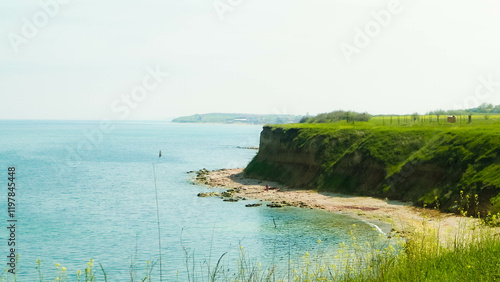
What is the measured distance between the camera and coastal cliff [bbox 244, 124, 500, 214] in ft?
158

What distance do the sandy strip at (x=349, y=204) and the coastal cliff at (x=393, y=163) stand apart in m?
1.74

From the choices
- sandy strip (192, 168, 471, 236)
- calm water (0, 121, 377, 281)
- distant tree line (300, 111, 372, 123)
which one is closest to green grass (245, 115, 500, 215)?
sandy strip (192, 168, 471, 236)

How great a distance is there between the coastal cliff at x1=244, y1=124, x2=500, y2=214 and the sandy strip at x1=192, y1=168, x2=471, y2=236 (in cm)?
174

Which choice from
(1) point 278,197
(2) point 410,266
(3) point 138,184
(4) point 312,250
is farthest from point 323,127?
(2) point 410,266

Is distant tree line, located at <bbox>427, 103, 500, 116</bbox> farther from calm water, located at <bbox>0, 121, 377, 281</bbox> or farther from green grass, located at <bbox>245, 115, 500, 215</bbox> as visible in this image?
calm water, located at <bbox>0, 121, 377, 281</bbox>

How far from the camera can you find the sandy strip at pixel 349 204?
4219 centimetres

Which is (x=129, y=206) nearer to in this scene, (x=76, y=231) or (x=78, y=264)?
(x=76, y=231)

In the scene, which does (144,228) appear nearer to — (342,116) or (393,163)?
(393,163)

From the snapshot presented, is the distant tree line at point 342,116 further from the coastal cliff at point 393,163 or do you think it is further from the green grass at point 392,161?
the coastal cliff at point 393,163

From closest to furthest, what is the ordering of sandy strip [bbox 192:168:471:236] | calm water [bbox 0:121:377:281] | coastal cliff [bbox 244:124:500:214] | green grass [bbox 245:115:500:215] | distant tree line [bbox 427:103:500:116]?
calm water [bbox 0:121:377:281] → sandy strip [bbox 192:168:471:236] → coastal cliff [bbox 244:124:500:214] → green grass [bbox 245:115:500:215] → distant tree line [bbox 427:103:500:116]

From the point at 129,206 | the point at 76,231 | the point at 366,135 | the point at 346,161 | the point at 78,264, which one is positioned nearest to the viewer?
the point at 78,264

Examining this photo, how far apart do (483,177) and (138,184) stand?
5455cm

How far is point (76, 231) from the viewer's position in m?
44.4

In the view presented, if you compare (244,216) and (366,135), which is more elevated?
(366,135)
